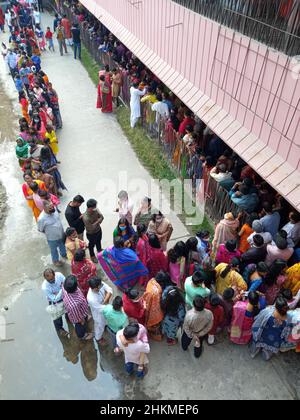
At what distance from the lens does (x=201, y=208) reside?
7.58m

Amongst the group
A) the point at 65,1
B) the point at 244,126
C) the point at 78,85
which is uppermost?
the point at 244,126

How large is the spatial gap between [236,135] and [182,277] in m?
2.52

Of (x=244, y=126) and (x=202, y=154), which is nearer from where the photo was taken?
(x=244, y=126)

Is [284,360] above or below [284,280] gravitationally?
below

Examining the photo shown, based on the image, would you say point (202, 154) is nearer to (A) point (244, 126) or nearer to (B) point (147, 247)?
(A) point (244, 126)

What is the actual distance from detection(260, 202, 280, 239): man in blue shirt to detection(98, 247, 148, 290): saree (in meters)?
2.00

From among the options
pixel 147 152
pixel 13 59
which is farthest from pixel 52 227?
pixel 13 59

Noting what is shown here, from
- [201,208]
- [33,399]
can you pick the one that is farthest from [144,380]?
[201,208]

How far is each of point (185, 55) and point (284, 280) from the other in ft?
16.7

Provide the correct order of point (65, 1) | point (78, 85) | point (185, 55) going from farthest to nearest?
point (65, 1), point (78, 85), point (185, 55)

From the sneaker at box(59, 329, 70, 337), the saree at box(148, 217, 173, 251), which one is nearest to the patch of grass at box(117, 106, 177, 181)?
the saree at box(148, 217, 173, 251)

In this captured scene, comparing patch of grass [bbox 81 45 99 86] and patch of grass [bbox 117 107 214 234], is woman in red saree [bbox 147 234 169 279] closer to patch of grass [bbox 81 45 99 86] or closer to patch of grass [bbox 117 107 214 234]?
patch of grass [bbox 117 107 214 234]

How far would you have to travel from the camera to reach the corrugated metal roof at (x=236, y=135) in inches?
197

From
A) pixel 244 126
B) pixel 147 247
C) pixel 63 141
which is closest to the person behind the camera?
pixel 147 247
